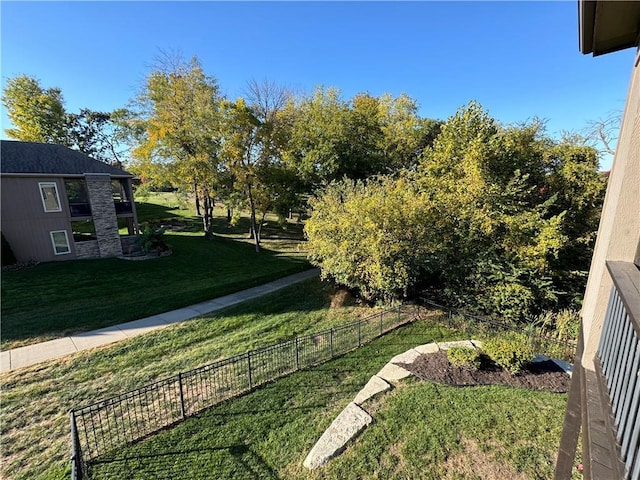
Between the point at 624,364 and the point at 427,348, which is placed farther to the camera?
the point at 427,348

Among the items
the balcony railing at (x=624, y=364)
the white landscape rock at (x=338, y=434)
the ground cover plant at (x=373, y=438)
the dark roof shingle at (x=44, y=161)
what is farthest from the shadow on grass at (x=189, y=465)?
the dark roof shingle at (x=44, y=161)

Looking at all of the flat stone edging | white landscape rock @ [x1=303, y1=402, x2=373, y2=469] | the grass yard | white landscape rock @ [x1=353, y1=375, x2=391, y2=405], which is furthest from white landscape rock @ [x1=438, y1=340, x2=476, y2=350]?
the grass yard

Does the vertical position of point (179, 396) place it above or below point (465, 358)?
below

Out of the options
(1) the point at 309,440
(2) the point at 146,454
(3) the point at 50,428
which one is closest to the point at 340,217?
(1) the point at 309,440

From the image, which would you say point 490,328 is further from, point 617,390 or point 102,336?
point 102,336

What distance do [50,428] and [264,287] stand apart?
8688mm

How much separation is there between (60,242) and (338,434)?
1758 centimetres

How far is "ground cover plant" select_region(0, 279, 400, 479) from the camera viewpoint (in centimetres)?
514

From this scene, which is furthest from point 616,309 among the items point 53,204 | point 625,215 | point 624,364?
point 53,204

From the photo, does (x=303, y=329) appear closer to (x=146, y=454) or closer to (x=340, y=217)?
(x=340, y=217)

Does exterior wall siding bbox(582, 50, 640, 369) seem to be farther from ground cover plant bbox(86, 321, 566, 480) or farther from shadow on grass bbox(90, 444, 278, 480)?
shadow on grass bbox(90, 444, 278, 480)

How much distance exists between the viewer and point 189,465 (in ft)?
16.0

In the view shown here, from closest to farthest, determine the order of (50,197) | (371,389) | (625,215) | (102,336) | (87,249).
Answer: (625,215) → (371,389) → (102,336) → (50,197) → (87,249)

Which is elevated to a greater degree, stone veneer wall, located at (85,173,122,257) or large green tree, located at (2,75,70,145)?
large green tree, located at (2,75,70,145)
